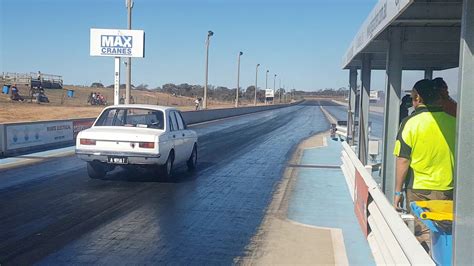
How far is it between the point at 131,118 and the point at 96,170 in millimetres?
1444

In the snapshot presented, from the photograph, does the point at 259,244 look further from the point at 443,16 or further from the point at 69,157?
the point at 69,157

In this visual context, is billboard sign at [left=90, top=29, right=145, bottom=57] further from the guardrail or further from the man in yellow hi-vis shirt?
the man in yellow hi-vis shirt

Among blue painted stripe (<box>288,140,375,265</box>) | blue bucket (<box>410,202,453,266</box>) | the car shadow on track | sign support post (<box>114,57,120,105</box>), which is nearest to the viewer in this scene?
blue bucket (<box>410,202,453,266</box>)

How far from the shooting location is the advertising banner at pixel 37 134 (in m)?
17.2

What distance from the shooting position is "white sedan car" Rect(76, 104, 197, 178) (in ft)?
37.0

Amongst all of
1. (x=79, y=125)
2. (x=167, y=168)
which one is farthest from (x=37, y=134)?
(x=167, y=168)

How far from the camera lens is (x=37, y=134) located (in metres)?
19.0

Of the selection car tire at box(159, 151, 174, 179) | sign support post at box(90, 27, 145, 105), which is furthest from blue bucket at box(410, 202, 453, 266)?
sign support post at box(90, 27, 145, 105)

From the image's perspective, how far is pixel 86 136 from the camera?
37.5ft

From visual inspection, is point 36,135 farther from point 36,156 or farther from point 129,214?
point 129,214

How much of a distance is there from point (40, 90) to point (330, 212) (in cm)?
5295

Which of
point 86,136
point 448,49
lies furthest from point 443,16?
point 86,136

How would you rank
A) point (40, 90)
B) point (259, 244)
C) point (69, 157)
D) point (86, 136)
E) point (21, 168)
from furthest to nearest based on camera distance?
point (40, 90), point (69, 157), point (21, 168), point (86, 136), point (259, 244)

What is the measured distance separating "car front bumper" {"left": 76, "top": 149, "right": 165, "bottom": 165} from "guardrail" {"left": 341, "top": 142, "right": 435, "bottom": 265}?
4.84m
